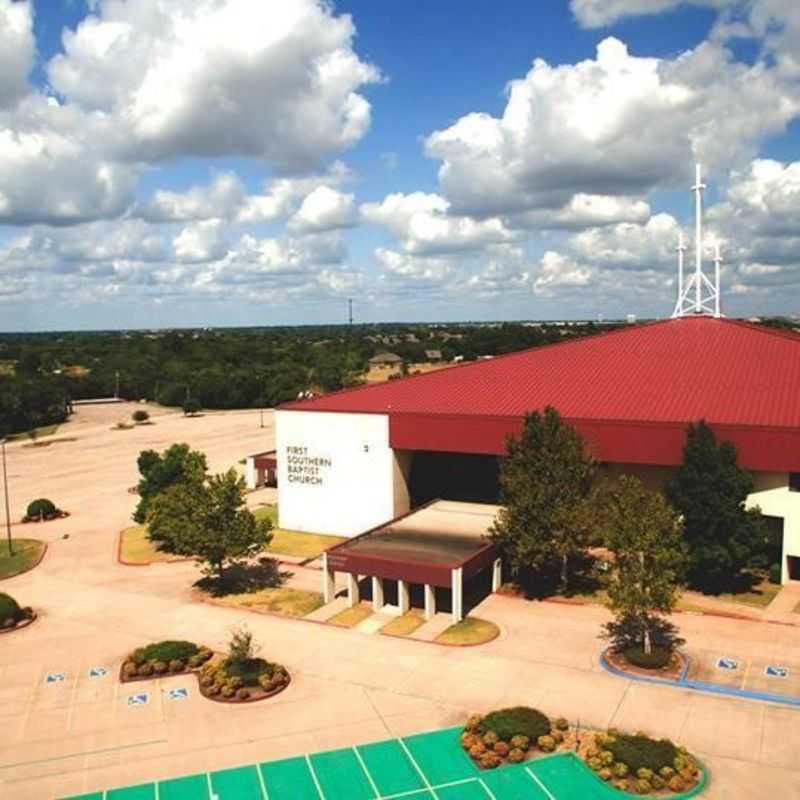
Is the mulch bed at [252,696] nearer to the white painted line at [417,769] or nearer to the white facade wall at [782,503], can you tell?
the white painted line at [417,769]

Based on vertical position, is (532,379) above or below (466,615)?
above

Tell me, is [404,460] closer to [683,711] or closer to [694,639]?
[694,639]

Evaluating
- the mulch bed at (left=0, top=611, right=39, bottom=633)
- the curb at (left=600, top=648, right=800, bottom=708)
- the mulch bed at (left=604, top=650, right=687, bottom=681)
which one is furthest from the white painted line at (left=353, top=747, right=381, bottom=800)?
the mulch bed at (left=0, top=611, right=39, bottom=633)

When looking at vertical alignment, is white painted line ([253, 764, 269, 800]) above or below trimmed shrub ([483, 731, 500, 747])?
below

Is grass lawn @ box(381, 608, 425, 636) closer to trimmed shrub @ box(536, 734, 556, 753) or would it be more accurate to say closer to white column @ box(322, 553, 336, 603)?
white column @ box(322, 553, 336, 603)

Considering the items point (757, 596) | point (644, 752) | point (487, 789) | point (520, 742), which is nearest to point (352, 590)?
point (520, 742)

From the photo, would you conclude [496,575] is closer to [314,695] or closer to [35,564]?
[314,695]

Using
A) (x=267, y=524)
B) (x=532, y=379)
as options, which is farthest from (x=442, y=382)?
(x=267, y=524)
